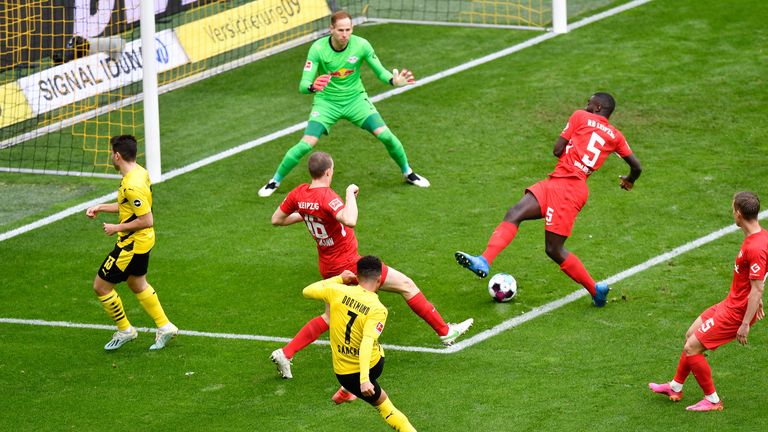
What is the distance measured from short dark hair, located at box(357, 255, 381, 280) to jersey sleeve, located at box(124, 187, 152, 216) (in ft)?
9.79

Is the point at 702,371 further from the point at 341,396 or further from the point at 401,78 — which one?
the point at 401,78

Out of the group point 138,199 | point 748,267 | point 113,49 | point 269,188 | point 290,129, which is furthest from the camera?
point 113,49

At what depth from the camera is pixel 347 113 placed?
52.0 feet

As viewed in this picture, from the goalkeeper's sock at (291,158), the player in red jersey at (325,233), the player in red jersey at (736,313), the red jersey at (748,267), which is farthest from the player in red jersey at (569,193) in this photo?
the goalkeeper's sock at (291,158)

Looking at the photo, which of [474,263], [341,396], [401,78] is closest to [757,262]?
[474,263]

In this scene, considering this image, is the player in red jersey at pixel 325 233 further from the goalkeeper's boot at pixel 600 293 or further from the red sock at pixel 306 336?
the goalkeeper's boot at pixel 600 293

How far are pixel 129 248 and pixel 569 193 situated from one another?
430 cm

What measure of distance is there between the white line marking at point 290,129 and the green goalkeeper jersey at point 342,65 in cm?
262

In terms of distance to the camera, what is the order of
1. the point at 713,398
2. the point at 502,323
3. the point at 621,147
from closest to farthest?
the point at 713,398
the point at 502,323
the point at 621,147

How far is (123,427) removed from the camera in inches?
408

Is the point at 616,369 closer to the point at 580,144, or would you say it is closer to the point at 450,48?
the point at 580,144

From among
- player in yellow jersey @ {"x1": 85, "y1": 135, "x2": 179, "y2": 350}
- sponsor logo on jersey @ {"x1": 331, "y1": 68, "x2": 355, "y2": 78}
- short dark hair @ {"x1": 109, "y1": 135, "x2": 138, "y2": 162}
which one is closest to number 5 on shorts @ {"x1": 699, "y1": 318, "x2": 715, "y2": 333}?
player in yellow jersey @ {"x1": 85, "y1": 135, "x2": 179, "y2": 350}

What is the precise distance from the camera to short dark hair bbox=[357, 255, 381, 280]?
374 inches

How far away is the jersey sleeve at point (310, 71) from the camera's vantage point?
15.1m
